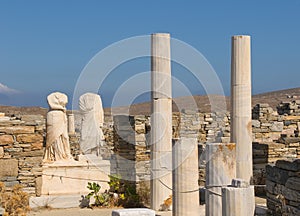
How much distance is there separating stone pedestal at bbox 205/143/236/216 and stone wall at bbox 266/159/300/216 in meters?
1.31

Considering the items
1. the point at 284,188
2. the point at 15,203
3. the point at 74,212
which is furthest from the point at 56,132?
the point at 284,188

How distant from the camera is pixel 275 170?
9.29 m

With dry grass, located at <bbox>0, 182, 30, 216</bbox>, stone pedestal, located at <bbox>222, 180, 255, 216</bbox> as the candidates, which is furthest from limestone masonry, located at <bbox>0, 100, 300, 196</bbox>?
stone pedestal, located at <bbox>222, 180, 255, 216</bbox>

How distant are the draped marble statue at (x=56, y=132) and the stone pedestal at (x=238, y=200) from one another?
Result: 23.2ft

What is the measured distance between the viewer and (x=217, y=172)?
25.0 feet

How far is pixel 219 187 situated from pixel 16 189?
14.3ft

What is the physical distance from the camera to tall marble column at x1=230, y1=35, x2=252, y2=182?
11602mm

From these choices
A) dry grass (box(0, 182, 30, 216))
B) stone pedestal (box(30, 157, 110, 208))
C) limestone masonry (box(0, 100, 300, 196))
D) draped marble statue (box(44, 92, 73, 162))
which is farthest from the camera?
draped marble statue (box(44, 92, 73, 162))

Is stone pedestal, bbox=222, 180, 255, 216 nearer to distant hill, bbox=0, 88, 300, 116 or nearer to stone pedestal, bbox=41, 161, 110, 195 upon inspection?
stone pedestal, bbox=41, 161, 110, 195

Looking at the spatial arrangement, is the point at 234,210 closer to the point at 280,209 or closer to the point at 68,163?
the point at 280,209

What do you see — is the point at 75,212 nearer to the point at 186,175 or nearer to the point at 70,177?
the point at 70,177

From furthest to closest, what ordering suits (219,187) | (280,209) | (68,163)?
1. (68,163)
2. (280,209)
3. (219,187)

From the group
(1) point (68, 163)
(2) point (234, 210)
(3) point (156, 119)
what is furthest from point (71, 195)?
(2) point (234, 210)

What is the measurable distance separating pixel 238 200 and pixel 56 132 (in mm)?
7258
